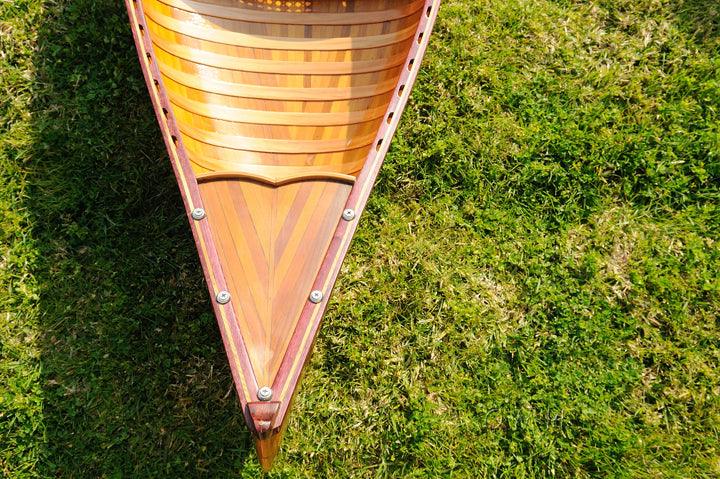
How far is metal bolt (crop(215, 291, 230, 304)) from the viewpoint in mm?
2873

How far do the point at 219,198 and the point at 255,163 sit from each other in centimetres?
62

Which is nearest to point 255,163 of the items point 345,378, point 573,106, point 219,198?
point 219,198

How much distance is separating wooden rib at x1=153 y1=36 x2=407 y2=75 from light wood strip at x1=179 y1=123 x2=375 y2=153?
0.58 meters

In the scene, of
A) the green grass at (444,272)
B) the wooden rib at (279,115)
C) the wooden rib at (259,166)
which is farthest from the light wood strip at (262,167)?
the green grass at (444,272)

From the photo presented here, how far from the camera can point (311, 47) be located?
4.22m

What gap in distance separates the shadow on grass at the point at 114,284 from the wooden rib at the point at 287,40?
0.78 metres

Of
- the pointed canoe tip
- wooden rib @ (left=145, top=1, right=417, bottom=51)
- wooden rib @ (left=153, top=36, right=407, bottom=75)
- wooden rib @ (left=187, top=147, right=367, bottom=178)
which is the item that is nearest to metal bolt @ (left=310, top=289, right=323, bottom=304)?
the pointed canoe tip

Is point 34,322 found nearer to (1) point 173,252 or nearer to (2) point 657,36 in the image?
(1) point 173,252

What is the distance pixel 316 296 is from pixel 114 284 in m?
1.99

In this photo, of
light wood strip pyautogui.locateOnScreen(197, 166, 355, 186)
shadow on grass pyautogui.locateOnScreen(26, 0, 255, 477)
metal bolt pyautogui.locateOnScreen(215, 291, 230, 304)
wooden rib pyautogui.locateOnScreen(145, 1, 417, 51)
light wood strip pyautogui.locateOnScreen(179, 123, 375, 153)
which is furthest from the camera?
wooden rib pyautogui.locateOnScreen(145, 1, 417, 51)

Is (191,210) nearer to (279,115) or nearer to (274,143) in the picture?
(274,143)

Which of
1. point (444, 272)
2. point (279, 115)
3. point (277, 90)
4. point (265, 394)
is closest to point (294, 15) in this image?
point (277, 90)

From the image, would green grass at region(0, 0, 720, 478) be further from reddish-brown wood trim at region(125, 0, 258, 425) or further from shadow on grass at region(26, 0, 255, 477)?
reddish-brown wood trim at region(125, 0, 258, 425)

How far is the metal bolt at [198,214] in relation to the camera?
121 inches
